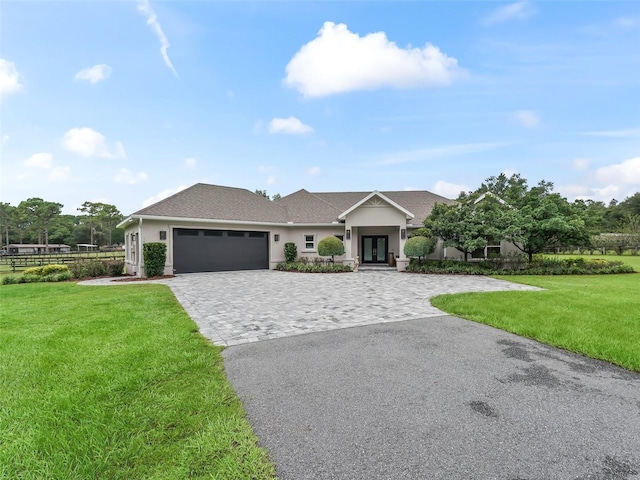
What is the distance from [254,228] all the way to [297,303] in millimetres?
11073

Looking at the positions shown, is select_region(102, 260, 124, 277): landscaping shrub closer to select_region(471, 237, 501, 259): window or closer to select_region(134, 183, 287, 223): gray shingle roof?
select_region(134, 183, 287, 223): gray shingle roof

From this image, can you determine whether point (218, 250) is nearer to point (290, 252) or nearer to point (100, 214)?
point (290, 252)

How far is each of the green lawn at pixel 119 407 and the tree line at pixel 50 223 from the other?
219 feet

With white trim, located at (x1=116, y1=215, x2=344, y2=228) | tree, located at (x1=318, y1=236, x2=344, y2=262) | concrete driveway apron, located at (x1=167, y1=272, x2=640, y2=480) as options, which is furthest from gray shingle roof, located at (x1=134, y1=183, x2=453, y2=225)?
concrete driveway apron, located at (x1=167, y1=272, x2=640, y2=480)

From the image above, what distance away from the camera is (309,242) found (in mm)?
20531

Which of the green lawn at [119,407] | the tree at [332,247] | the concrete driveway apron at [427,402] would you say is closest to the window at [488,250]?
the tree at [332,247]

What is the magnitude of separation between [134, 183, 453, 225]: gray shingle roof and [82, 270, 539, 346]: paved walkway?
4.96 meters

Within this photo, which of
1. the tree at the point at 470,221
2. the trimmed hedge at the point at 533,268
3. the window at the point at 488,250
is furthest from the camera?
the window at the point at 488,250

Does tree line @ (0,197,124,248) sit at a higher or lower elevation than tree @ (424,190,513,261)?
higher

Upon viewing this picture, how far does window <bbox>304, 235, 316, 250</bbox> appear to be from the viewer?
2048 cm

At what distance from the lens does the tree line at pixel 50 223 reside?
56.4 m

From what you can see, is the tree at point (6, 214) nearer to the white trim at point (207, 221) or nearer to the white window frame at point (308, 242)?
the white trim at point (207, 221)

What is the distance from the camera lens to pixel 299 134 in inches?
861

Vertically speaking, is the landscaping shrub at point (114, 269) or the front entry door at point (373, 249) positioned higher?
the front entry door at point (373, 249)
